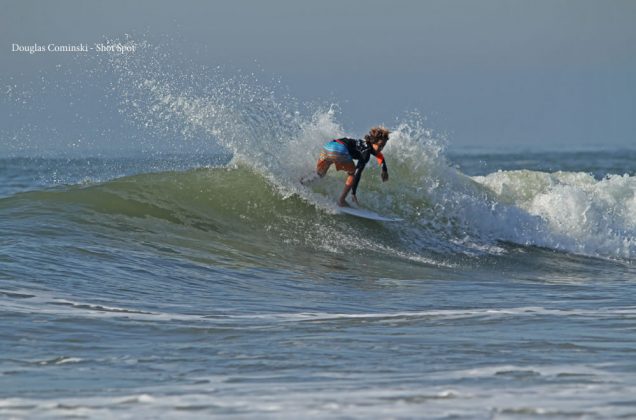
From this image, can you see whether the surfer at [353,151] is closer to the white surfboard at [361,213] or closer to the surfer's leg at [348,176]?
the surfer's leg at [348,176]

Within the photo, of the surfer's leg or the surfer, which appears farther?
the surfer's leg

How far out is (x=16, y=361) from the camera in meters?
6.38

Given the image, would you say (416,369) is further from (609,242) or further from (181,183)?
(609,242)

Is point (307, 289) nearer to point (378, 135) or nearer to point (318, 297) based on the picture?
point (318, 297)

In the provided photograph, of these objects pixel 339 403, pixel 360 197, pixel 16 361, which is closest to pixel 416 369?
pixel 339 403

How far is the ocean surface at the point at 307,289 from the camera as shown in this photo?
565cm

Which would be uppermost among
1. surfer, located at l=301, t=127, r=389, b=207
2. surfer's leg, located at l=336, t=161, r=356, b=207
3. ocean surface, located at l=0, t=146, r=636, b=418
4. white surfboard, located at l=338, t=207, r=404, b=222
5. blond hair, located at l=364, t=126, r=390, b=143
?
blond hair, located at l=364, t=126, r=390, b=143

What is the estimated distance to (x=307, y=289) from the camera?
10.5 m

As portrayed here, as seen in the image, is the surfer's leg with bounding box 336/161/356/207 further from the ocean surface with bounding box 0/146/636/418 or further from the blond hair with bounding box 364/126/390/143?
the blond hair with bounding box 364/126/390/143

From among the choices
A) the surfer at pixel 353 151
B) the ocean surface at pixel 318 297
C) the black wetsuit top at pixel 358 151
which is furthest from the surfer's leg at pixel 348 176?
the ocean surface at pixel 318 297

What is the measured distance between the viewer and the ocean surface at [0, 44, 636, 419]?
565cm

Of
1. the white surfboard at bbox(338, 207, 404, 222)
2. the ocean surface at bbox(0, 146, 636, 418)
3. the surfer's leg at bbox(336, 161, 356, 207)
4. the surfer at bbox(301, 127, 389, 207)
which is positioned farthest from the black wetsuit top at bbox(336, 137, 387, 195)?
the ocean surface at bbox(0, 146, 636, 418)

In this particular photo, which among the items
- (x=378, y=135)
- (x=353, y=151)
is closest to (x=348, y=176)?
(x=353, y=151)

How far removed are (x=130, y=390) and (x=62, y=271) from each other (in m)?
4.40
